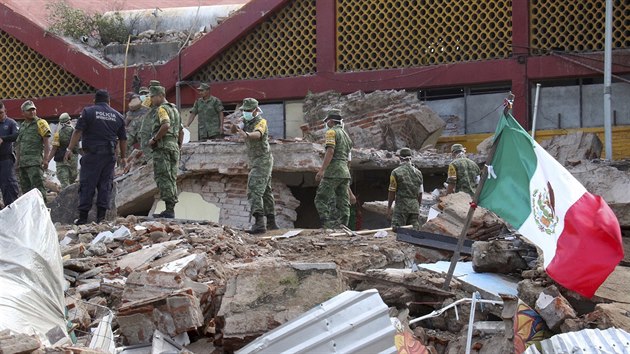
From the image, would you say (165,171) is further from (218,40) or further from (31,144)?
(218,40)

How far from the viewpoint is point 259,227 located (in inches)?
529

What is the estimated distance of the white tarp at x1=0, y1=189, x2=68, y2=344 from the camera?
696 centimetres

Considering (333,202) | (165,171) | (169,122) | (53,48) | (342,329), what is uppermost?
(53,48)

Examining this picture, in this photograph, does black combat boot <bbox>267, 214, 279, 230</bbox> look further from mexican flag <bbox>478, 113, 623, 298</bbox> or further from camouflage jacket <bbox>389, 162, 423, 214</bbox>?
mexican flag <bbox>478, 113, 623, 298</bbox>

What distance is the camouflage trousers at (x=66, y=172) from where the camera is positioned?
1789cm

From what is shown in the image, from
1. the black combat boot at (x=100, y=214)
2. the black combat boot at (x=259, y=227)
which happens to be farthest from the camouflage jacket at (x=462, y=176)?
the black combat boot at (x=100, y=214)

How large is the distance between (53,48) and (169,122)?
37.8 feet

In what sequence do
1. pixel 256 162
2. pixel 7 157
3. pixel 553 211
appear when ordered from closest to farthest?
pixel 553 211, pixel 256 162, pixel 7 157

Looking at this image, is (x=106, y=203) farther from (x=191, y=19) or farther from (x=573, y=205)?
(x=191, y=19)

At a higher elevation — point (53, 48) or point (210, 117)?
point (53, 48)

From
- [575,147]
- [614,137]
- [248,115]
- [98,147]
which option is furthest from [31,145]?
[614,137]

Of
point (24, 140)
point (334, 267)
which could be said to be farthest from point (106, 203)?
point (334, 267)

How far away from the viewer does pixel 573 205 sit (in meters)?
7.18

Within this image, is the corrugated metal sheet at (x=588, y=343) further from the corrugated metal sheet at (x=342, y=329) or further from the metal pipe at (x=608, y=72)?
the metal pipe at (x=608, y=72)
